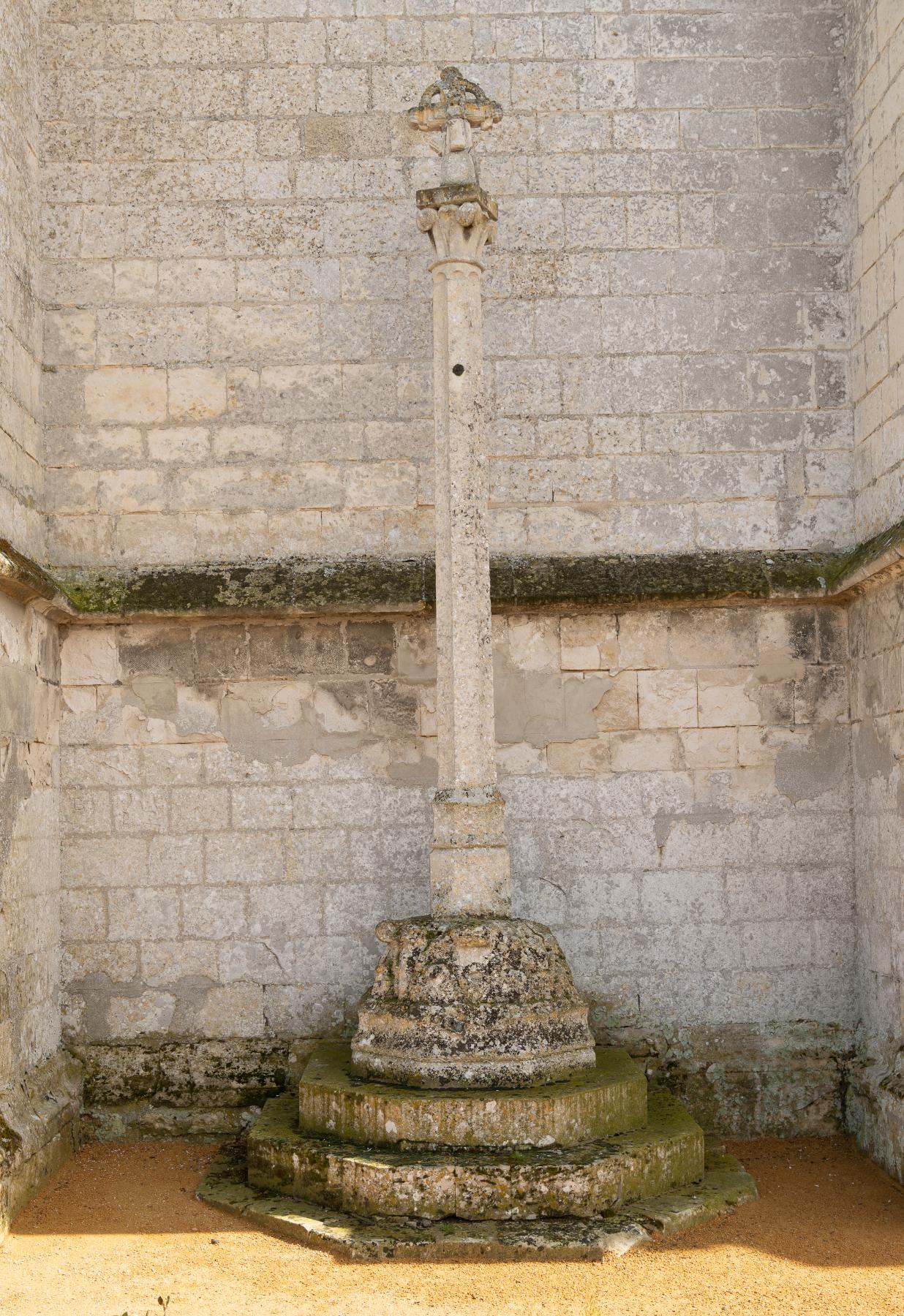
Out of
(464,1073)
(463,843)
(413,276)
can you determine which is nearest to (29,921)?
(463,843)

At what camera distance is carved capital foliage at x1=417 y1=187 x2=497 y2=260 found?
4.89 meters

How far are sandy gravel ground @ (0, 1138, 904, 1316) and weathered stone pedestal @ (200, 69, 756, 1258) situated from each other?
10 centimetres

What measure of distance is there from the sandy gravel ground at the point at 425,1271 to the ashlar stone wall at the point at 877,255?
9.20ft

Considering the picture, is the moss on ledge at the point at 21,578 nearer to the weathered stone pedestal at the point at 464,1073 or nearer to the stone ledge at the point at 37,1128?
the weathered stone pedestal at the point at 464,1073

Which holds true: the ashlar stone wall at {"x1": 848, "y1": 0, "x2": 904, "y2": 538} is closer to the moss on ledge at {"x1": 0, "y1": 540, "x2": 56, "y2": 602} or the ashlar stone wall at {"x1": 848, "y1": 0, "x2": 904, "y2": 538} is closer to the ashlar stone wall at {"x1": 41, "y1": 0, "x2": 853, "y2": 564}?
the ashlar stone wall at {"x1": 41, "y1": 0, "x2": 853, "y2": 564}

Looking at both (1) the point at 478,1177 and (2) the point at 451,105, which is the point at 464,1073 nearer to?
(1) the point at 478,1177

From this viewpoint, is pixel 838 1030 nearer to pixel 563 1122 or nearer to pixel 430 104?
pixel 563 1122

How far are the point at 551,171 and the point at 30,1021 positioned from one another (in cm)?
449

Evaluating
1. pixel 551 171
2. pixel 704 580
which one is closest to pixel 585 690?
pixel 704 580

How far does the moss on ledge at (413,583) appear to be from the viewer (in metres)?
5.53

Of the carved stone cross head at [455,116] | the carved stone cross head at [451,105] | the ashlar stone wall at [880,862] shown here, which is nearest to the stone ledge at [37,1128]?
the ashlar stone wall at [880,862]

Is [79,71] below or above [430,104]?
above

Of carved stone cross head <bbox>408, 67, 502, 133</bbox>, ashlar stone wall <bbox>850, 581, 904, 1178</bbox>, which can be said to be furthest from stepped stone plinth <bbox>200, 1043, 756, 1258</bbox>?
carved stone cross head <bbox>408, 67, 502, 133</bbox>

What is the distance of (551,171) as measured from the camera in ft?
19.1
